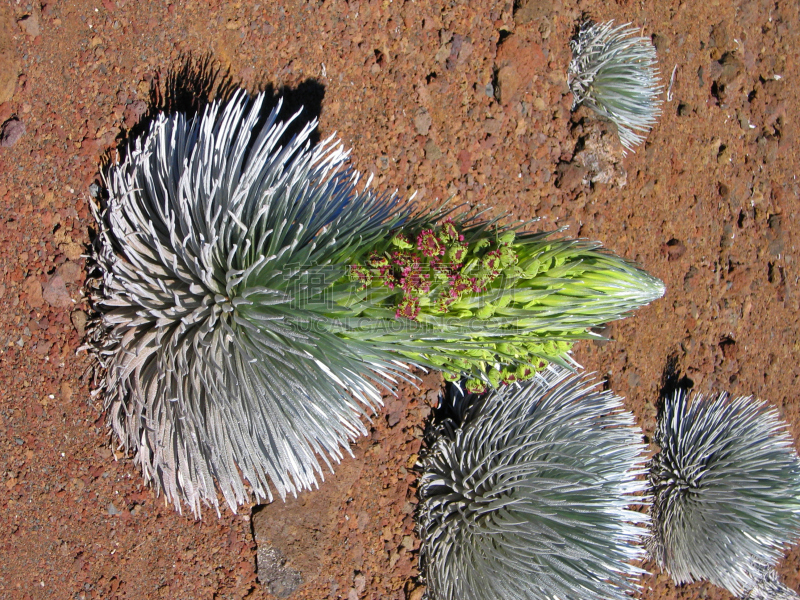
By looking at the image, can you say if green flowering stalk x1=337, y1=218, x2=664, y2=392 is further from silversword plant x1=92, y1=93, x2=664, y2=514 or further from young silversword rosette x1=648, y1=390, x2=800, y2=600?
young silversword rosette x1=648, y1=390, x2=800, y2=600

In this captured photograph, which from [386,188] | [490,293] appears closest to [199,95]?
[386,188]

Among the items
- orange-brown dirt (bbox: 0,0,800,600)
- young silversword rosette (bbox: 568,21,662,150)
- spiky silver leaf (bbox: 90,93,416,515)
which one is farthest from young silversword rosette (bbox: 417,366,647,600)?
young silversword rosette (bbox: 568,21,662,150)

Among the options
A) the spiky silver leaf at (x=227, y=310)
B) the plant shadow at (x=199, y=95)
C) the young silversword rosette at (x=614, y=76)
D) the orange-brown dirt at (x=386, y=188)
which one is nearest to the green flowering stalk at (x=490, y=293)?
the spiky silver leaf at (x=227, y=310)

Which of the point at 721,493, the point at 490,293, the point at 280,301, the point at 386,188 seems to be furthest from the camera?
the point at 721,493

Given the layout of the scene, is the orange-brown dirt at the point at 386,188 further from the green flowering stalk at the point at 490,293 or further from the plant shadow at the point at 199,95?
the green flowering stalk at the point at 490,293

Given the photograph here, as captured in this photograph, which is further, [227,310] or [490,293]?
[227,310]

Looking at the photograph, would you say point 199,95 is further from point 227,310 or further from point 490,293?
point 490,293

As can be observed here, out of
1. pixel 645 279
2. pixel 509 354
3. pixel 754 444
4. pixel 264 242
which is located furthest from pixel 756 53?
pixel 264 242

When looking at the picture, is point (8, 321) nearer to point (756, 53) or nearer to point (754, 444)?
point (754, 444)
